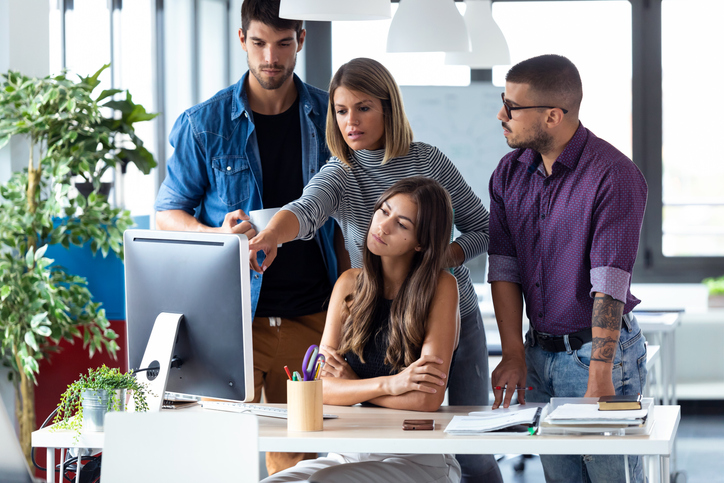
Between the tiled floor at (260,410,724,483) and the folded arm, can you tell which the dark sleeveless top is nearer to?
the folded arm

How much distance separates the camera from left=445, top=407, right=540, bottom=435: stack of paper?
1.68m

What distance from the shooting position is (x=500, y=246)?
2.24 metres

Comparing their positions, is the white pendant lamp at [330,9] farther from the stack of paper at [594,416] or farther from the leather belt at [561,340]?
the stack of paper at [594,416]

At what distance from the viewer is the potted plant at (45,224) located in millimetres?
2932

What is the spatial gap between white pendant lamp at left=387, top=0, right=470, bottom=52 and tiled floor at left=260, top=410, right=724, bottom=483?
→ 200 centimetres

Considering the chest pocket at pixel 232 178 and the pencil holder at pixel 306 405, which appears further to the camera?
the chest pocket at pixel 232 178

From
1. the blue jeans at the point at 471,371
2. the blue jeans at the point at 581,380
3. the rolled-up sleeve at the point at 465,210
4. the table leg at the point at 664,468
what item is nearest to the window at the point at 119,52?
the rolled-up sleeve at the point at 465,210

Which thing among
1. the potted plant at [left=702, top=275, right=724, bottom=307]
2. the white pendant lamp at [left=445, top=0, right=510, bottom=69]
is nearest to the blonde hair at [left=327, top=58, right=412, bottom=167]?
the white pendant lamp at [left=445, top=0, right=510, bottom=69]

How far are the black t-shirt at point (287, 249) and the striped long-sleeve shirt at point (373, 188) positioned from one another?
184 mm

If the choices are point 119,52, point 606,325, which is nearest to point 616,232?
point 606,325

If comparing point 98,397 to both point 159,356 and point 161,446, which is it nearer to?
point 159,356

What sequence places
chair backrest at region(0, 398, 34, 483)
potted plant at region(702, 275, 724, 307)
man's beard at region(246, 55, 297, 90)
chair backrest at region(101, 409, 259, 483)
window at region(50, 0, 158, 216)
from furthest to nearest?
potted plant at region(702, 275, 724, 307)
window at region(50, 0, 158, 216)
man's beard at region(246, 55, 297, 90)
chair backrest at region(101, 409, 259, 483)
chair backrest at region(0, 398, 34, 483)

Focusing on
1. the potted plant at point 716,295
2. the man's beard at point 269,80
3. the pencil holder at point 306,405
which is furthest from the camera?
the potted plant at point 716,295

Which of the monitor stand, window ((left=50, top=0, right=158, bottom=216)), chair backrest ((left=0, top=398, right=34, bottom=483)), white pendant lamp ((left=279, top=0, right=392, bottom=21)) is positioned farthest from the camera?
window ((left=50, top=0, right=158, bottom=216))
